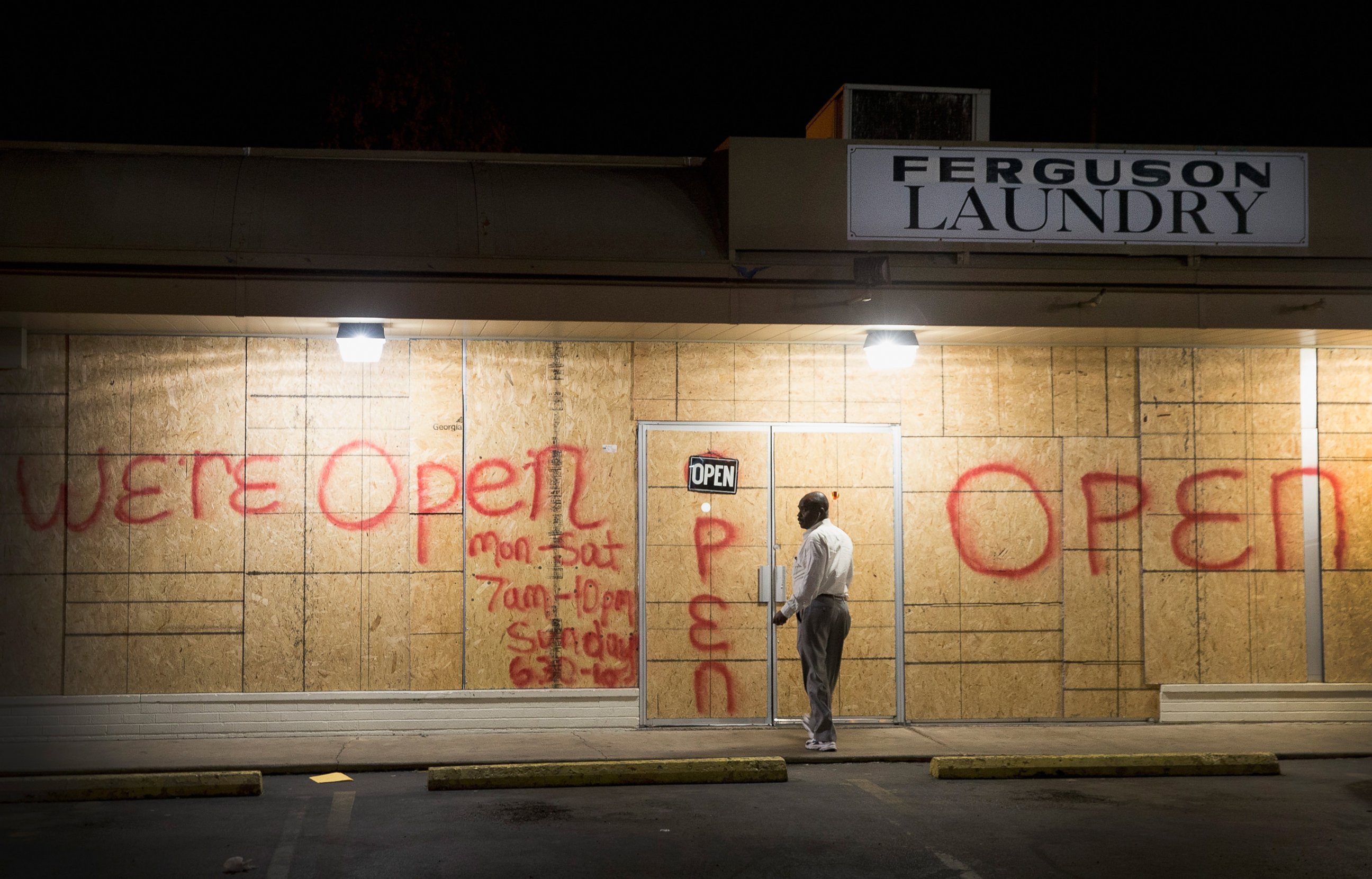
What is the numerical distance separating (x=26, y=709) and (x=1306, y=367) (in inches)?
456

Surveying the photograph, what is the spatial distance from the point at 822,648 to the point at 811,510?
3.58ft

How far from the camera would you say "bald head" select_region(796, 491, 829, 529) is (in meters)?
9.89

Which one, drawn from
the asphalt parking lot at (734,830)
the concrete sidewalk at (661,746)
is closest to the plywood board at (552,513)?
the concrete sidewalk at (661,746)

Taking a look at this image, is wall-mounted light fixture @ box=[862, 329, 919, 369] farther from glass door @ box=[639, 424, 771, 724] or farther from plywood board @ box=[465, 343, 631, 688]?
plywood board @ box=[465, 343, 631, 688]

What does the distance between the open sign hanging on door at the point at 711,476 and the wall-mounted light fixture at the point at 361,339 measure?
9.32 ft

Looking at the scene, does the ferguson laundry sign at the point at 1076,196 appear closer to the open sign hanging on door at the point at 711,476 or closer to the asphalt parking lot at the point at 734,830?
the open sign hanging on door at the point at 711,476

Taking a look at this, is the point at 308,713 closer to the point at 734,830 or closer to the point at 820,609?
the point at 820,609

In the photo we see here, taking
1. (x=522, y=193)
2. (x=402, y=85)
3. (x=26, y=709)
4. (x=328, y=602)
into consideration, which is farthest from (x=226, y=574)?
(x=402, y=85)

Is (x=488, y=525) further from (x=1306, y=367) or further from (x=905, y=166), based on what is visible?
(x=1306, y=367)

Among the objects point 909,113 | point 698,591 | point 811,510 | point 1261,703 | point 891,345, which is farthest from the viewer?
point 909,113

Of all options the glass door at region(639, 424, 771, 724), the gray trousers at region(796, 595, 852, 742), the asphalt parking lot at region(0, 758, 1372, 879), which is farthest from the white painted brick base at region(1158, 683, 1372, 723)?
the glass door at region(639, 424, 771, 724)

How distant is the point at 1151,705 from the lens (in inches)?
443

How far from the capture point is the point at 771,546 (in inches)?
431

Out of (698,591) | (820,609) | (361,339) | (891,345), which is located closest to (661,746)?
(698,591)
